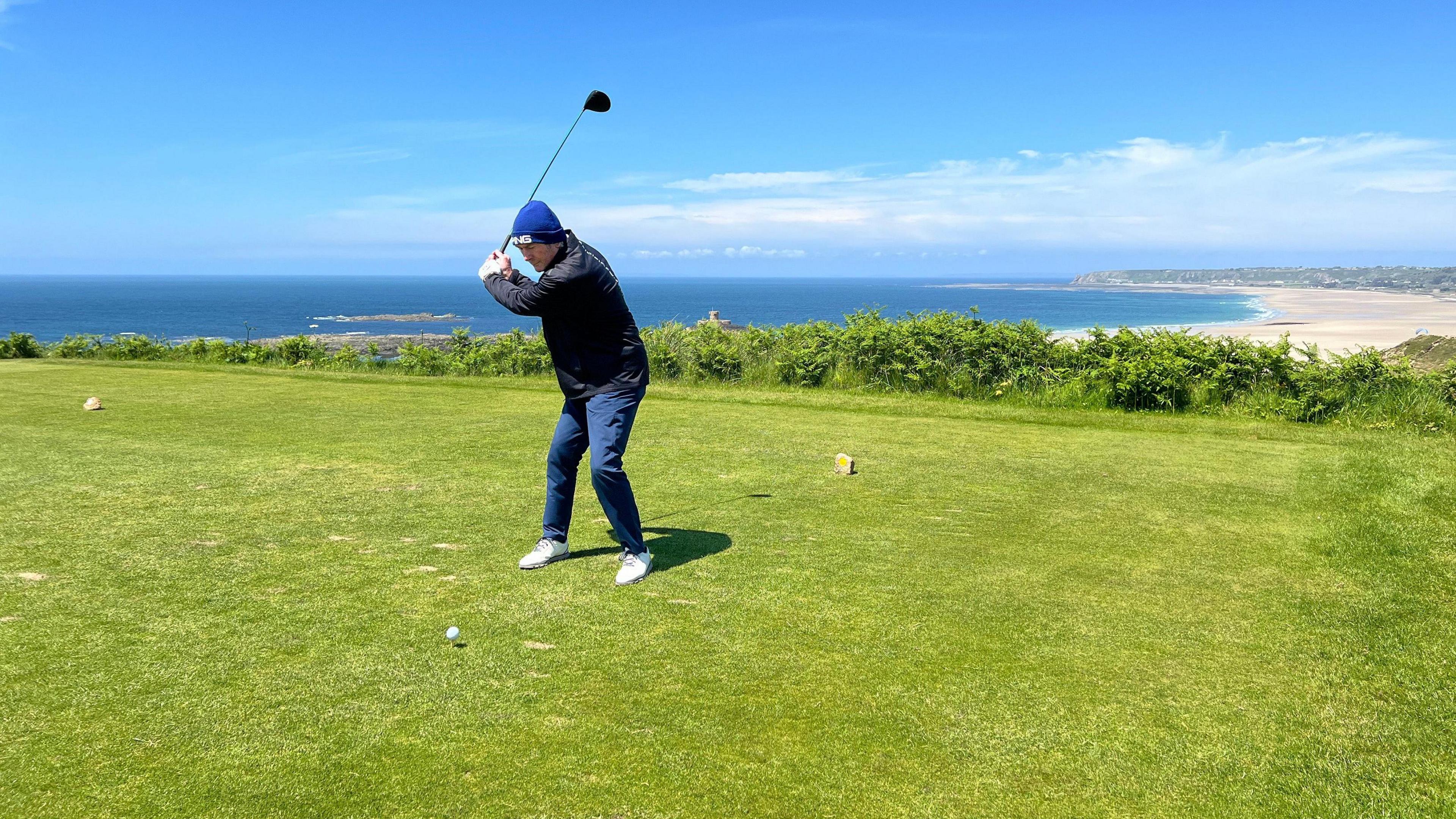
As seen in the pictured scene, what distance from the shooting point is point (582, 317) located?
216 inches

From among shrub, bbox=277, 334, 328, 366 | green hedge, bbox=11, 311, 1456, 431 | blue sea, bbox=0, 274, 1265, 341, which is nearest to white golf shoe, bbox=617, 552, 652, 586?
green hedge, bbox=11, 311, 1456, 431

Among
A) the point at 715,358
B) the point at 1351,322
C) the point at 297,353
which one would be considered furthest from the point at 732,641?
the point at 1351,322

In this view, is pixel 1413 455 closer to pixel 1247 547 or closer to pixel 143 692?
pixel 1247 547

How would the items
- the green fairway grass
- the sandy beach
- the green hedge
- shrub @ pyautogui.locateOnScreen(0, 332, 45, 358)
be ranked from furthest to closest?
the sandy beach → shrub @ pyautogui.locateOnScreen(0, 332, 45, 358) → the green hedge → the green fairway grass

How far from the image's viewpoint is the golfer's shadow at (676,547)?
560 centimetres

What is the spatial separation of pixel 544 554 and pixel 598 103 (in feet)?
10.8

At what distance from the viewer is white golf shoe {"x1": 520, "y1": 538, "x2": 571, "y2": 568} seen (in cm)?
539

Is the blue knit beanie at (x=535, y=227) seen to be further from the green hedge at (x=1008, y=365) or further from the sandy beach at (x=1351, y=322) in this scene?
the sandy beach at (x=1351, y=322)

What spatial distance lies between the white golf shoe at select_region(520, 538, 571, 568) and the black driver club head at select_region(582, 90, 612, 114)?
3121mm

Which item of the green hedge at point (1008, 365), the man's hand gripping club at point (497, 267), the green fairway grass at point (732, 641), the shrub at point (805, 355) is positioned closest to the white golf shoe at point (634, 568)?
the green fairway grass at point (732, 641)

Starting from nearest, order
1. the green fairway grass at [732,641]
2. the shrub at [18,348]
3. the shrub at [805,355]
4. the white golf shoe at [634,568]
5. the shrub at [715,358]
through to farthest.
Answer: the green fairway grass at [732,641], the white golf shoe at [634,568], the shrub at [805,355], the shrub at [715,358], the shrub at [18,348]

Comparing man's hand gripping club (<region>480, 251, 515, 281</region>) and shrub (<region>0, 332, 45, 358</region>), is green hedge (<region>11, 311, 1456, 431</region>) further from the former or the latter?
man's hand gripping club (<region>480, 251, 515, 281</region>)

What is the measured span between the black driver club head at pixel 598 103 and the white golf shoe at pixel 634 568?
3282 mm

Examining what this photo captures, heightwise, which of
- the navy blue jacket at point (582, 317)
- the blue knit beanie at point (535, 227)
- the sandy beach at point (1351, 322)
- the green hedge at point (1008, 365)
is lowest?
the sandy beach at point (1351, 322)
